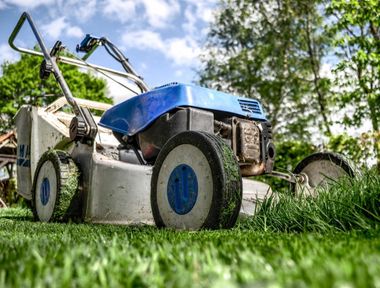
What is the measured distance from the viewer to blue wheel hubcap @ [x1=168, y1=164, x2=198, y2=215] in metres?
2.57

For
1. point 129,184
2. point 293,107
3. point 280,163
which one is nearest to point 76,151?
point 129,184

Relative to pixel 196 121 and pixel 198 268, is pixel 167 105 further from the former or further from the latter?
pixel 198 268

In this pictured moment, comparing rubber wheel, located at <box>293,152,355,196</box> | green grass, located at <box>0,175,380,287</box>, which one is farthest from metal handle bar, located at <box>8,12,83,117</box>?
green grass, located at <box>0,175,380,287</box>

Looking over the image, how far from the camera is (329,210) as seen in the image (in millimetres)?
2500

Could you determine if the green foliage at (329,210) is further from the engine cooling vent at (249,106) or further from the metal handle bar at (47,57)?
the metal handle bar at (47,57)

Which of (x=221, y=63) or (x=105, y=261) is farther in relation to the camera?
(x=221, y=63)

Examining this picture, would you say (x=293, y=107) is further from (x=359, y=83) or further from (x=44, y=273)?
(x=44, y=273)

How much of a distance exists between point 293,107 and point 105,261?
1953 centimetres

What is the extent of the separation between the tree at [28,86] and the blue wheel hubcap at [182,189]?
17891mm

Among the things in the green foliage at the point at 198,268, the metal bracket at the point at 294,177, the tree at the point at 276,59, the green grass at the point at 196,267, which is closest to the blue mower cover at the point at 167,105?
the metal bracket at the point at 294,177

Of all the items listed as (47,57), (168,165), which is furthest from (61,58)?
(168,165)

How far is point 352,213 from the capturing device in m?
2.29

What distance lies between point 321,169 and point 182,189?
5.97ft

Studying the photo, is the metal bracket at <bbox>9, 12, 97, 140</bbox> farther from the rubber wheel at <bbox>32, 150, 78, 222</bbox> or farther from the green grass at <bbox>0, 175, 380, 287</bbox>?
the green grass at <bbox>0, 175, 380, 287</bbox>
